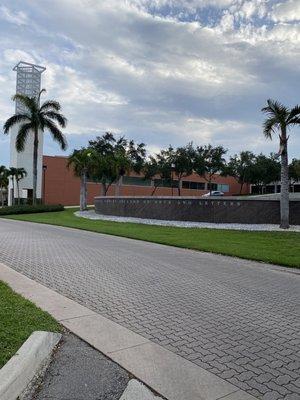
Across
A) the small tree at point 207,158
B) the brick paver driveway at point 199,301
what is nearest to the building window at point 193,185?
the small tree at point 207,158

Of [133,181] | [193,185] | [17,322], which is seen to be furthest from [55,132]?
[193,185]

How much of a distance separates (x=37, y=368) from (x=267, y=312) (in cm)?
375

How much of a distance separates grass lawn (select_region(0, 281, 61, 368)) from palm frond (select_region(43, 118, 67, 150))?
1440 inches

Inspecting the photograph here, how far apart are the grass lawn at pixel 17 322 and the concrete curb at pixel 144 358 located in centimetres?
25

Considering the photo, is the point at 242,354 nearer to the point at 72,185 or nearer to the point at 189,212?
the point at 189,212

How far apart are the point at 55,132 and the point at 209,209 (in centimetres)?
2110

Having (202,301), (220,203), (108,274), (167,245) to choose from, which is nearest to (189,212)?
(220,203)

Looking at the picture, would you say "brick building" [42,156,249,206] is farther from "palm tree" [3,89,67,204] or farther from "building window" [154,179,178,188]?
"palm tree" [3,89,67,204]

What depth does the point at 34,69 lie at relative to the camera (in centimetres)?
6775

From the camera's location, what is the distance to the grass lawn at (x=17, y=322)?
15.7ft

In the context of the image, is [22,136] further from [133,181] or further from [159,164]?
[133,181]

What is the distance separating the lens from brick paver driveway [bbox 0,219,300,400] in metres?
4.86

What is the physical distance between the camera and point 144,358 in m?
4.86

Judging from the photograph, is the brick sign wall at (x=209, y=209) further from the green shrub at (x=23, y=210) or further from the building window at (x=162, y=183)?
the building window at (x=162, y=183)
